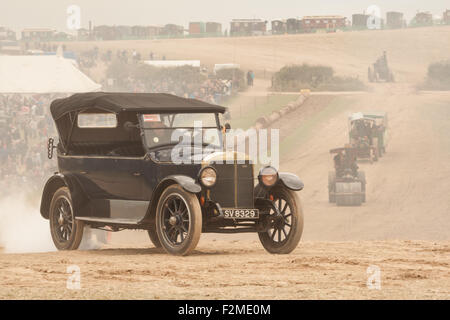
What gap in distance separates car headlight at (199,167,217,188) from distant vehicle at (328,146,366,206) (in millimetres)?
17387

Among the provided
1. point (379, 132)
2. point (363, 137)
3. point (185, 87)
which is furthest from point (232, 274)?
point (185, 87)

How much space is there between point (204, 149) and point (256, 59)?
2230 inches

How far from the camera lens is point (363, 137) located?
114 ft

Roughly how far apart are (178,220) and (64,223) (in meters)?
2.32

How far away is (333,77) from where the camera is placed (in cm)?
5956

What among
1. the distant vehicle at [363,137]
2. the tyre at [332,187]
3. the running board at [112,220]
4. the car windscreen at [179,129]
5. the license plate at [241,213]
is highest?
the car windscreen at [179,129]

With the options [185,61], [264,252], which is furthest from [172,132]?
[185,61]

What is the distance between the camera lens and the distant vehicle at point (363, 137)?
33594 mm

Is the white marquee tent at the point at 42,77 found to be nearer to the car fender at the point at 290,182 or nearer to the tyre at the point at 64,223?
the tyre at the point at 64,223

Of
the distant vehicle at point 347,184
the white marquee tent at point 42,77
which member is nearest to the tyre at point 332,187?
the distant vehicle at point 347,184

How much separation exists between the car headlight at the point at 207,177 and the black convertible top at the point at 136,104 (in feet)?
3.70

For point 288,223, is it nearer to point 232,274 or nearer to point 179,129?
point 179,129

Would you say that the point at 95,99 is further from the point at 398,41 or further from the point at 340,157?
the point at 398,41

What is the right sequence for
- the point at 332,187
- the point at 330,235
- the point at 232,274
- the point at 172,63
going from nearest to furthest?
the point at 232,274 < the point at 330,235 < the point at 332,187 < the point at 172,63
